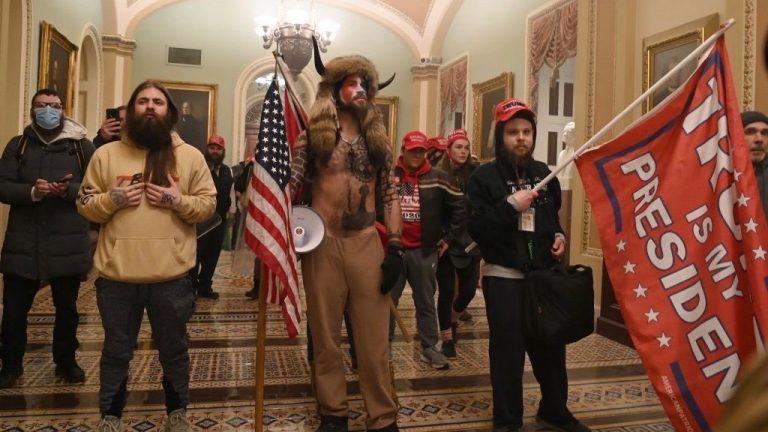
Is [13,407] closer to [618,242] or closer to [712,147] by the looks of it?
[618,242]

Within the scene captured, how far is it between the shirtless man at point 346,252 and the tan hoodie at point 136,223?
57cm

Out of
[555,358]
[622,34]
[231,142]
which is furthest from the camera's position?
[231,142]

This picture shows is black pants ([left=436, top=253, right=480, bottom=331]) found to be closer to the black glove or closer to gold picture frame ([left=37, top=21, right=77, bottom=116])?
the black glove

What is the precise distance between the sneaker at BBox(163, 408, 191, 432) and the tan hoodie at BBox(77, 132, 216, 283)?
2.38ft

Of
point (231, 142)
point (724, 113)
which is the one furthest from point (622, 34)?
point (231, 142)

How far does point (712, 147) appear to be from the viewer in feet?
8.59

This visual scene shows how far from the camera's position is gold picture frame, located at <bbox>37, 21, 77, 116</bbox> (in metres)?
7.18

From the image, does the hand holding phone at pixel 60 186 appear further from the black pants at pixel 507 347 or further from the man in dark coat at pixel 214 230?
the man in dark coat at pixel 214 230

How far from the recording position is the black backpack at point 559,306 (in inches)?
119

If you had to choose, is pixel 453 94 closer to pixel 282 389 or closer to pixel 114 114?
pixel 114 114

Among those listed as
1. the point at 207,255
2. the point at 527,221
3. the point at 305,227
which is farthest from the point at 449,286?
the point at 207,255

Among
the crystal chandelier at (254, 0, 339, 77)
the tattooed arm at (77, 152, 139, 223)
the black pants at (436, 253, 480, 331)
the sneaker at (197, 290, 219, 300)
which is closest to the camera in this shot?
the tattooed arm at (77, 152, 139, 223)

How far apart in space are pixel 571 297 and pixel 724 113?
3.56 feet

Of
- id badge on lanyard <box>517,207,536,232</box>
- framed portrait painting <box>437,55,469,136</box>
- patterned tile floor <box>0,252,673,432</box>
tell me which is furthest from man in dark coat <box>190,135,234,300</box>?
framed portrait painting <box>437,55,469,136</box>
